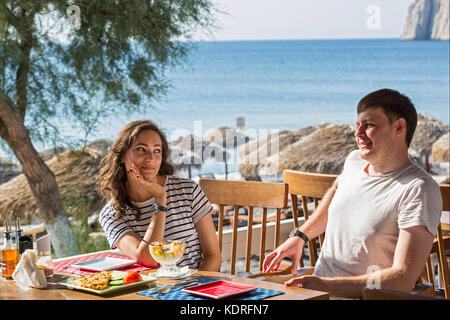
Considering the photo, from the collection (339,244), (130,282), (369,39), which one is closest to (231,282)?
(130,282)

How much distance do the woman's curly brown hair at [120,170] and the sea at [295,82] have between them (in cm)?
1674

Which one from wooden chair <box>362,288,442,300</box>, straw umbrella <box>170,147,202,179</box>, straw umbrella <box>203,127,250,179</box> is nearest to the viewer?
wooden chair <box>362,288,442,300</box>

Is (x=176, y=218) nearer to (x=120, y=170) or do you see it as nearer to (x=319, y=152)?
(x=120, y=170)

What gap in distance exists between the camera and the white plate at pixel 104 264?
1.96 m

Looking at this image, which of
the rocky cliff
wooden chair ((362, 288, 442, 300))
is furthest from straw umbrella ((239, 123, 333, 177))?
the rocky cliff

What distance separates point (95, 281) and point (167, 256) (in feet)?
0.74

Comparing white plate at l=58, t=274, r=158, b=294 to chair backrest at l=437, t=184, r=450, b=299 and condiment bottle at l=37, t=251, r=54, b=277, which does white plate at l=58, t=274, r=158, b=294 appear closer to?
condiment bottle at l=37, t=251, r=54, b=277

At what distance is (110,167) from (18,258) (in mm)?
546

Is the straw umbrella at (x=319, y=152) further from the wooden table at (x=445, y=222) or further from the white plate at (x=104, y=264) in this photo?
the white plate at (x=104, y=264)

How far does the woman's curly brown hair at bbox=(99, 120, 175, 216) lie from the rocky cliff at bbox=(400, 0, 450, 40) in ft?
61.9

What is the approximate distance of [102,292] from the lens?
1.63m

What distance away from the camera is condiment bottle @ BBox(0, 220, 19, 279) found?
6.16 feet

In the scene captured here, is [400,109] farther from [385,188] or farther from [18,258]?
[18,258]
